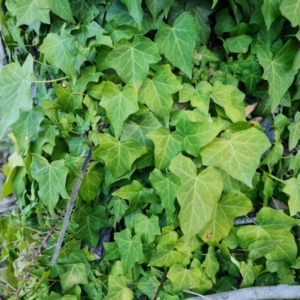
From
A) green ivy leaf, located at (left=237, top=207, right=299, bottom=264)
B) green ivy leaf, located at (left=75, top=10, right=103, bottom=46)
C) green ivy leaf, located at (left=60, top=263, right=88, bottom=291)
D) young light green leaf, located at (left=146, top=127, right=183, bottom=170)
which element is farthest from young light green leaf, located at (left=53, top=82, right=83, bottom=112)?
green ivy leaf, located at (left=237, top=207, right=299, bottom=264)

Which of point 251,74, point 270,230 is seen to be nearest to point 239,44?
point 251,74

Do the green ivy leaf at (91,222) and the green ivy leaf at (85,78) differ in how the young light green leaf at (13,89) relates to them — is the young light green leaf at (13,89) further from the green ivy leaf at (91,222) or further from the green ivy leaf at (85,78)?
the green ivy leaf at (91,222)

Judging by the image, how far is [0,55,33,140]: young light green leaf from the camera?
3.02ft

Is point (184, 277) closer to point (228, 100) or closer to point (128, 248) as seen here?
point (128, 248)

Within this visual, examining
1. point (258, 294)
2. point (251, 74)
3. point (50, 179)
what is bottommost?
point (258, 294)

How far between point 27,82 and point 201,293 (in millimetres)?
706

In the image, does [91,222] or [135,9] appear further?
[91,222]

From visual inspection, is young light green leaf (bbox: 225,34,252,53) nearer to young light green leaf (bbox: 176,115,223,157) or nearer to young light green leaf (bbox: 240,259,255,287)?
young light green leaf (bbox: 176,115,223,157)

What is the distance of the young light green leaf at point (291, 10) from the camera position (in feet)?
3.04

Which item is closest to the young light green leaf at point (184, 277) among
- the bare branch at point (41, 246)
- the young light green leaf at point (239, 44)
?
the bare branch at point (41, 246)

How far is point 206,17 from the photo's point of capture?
0.99m

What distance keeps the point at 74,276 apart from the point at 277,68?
Answer: 2.58 ft

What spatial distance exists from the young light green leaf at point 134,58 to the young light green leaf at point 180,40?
4cm

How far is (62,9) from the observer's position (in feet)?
3.00
